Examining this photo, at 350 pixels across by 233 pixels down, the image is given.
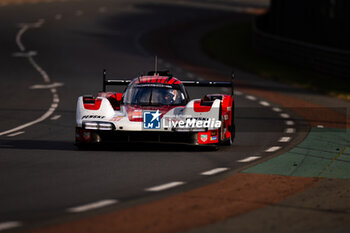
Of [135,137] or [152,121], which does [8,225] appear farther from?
[152,121]

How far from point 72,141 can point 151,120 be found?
2.51 metres

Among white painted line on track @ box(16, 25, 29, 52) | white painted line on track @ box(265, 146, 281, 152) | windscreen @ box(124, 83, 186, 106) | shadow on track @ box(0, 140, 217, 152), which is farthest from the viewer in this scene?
white painted line on track @ box(16, 25, 29, 52)

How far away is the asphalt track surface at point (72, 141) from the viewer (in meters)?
12.6

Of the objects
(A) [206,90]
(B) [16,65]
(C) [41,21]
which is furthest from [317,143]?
(C) [41,21]

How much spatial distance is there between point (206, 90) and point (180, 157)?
15.0 metres

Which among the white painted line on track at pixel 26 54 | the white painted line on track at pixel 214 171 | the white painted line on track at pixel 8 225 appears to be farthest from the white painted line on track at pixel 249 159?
the white painted line on track at pixel 26 54

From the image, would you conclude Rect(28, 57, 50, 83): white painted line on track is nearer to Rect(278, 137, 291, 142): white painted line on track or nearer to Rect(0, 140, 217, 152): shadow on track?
Rect(278, 137, 291, 142): white painted line on track

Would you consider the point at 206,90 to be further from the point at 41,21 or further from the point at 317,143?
the point at 41,21

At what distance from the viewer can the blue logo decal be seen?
16.7m

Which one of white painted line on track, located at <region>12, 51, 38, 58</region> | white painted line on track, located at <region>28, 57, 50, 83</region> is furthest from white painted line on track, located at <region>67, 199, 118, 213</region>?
white painted line on track, located at <region>12, 51, 38, 58</region>

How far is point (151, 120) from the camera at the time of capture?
16766mm

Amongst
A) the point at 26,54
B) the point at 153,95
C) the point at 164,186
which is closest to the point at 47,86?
the point at 26,54

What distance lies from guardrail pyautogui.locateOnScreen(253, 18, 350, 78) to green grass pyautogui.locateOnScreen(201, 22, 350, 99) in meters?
0.27

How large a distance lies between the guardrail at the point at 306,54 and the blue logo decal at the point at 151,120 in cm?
1800
